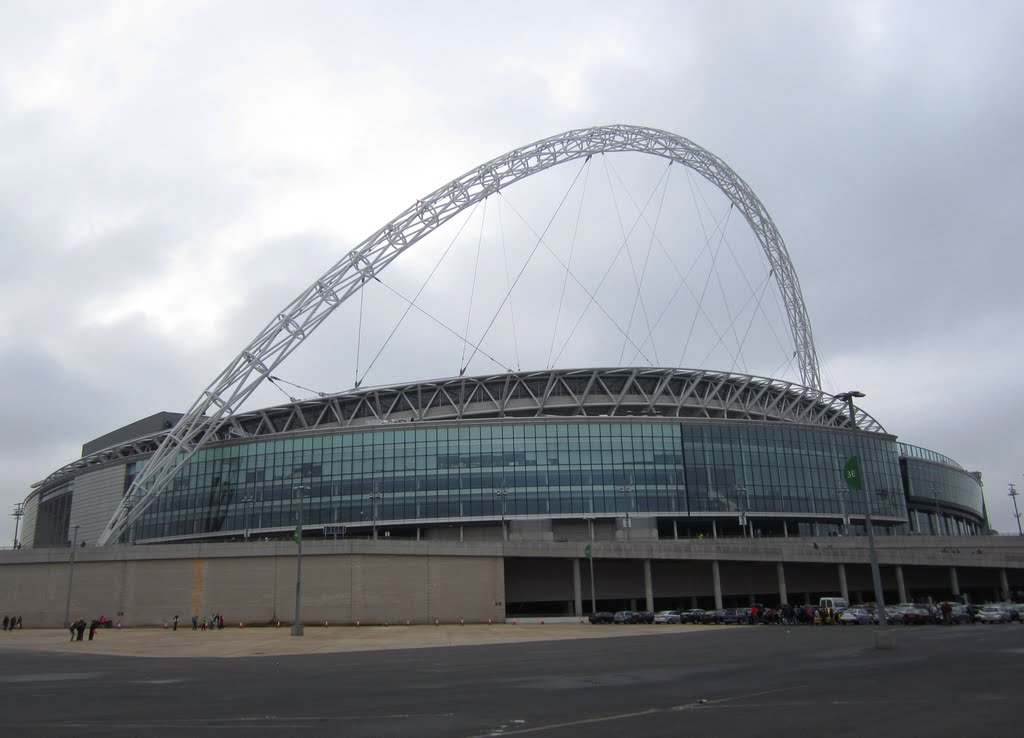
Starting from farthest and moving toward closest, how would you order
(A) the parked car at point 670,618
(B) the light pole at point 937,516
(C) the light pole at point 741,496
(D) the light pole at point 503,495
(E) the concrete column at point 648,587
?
(B) the light pole at point 937,516, (C) the light pole at point 741,496, (D) the light pole at point 503,495, (E) the concrete column at point 648,587, (A) the parked car at point 670,618

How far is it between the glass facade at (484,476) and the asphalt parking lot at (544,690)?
4985cm

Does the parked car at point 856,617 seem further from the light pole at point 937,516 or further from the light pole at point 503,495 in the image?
the light pole at point 937,516

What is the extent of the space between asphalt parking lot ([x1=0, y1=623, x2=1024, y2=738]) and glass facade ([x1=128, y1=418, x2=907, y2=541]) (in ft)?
164

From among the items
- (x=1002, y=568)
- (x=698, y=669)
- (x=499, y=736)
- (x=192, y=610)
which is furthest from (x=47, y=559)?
(x=1002, y=568)

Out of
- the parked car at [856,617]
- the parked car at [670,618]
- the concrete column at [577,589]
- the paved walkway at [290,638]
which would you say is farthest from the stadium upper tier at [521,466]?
the parked car at [856,617]

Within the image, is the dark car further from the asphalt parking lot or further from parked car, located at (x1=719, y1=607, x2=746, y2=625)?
the asphalt parking lot

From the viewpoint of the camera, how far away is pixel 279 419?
99125 mm

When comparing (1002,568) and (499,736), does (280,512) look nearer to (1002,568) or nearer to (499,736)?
(1002,568)

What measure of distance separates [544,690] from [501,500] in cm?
6721

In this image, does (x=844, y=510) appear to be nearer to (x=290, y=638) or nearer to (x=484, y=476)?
(x=484, y=476)

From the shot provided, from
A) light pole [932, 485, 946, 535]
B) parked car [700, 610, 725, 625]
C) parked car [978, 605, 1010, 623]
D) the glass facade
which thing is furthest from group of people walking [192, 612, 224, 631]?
light pole [932, 485, 946, 535]

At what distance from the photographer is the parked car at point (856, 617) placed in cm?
5184

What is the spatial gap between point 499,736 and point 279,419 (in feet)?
297

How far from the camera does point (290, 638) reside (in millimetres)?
47844
